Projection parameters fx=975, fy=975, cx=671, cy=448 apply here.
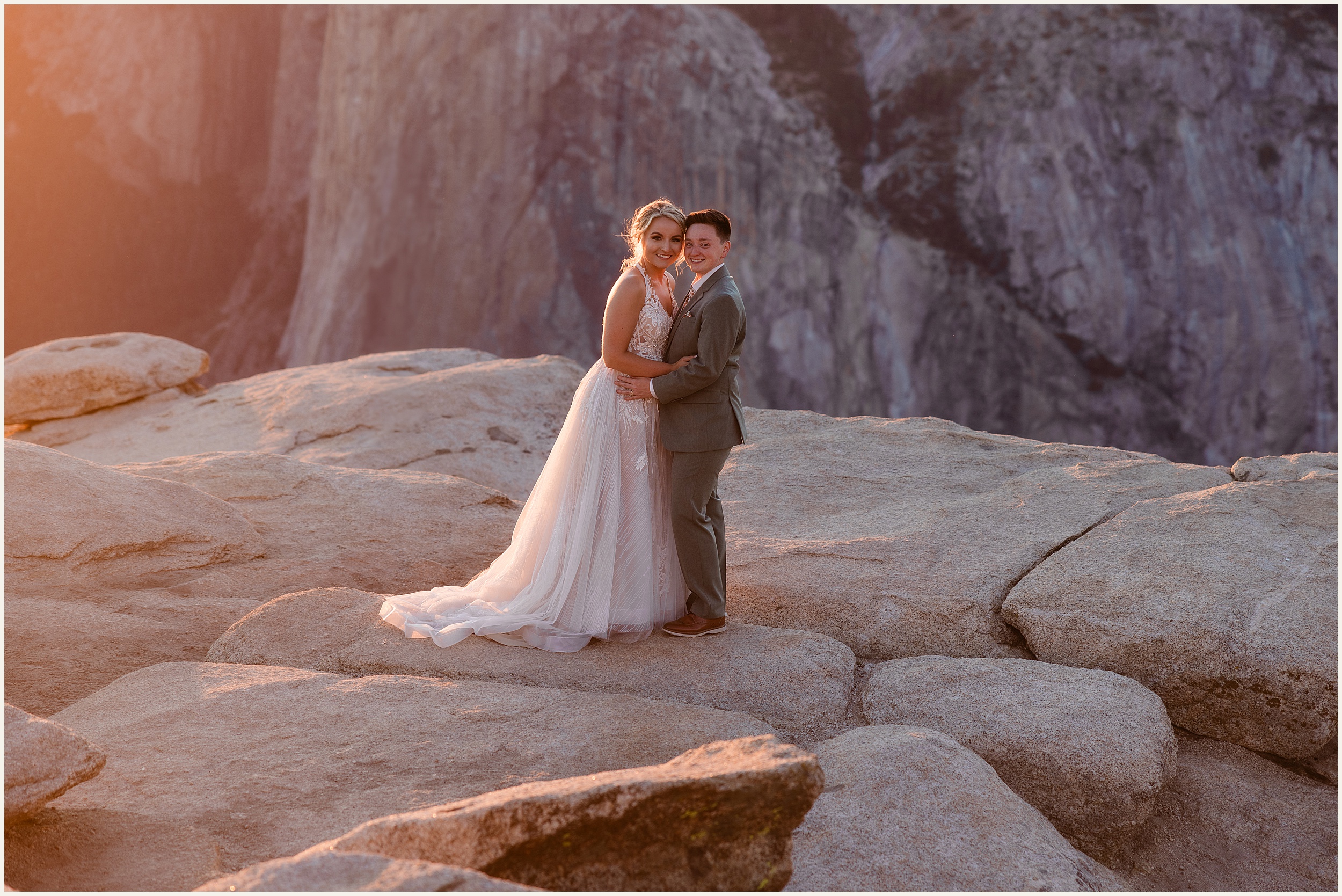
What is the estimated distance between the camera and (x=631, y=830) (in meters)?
2.62

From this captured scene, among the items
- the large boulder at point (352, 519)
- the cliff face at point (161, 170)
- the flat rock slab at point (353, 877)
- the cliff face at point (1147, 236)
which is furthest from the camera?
the cliff face at point (161, 170)

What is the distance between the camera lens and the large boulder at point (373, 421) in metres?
8.53

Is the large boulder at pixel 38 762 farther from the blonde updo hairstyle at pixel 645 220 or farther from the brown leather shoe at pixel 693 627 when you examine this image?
the blonde updo hairstyle at pixel 645 220

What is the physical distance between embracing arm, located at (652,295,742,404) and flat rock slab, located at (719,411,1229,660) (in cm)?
145

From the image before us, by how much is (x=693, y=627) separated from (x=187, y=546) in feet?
10.6

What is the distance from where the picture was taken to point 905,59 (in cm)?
A: 2202

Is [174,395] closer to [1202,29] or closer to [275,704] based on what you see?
[275,704]

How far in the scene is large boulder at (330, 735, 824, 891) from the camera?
257 centimetres

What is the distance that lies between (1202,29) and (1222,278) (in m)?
5.25

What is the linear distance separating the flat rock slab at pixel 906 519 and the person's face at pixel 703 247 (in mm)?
1811

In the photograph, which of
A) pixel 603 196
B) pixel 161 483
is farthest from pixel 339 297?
pixel 161 483

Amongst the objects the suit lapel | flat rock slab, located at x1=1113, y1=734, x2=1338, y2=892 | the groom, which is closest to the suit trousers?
the groom

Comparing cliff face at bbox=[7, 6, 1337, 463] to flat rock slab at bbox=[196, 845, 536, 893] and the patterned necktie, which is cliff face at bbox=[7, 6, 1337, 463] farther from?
flat rock slab at bbox=[196, 845, 536, 893]

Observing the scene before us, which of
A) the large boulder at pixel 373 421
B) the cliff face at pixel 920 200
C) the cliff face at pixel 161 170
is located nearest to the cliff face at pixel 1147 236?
the cliff face at pixel 920 200
